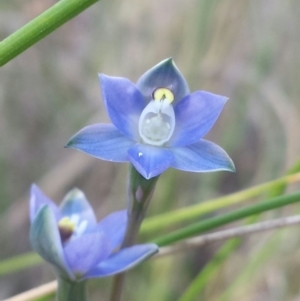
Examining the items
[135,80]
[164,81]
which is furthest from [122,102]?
[135,80]

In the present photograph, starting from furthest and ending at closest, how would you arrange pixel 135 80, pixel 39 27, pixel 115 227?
pixel 135 80 < pixel 115 227 < pixel 39 27

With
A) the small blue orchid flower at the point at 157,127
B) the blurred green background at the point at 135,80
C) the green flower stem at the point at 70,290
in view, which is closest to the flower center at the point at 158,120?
the small blue orchid flower at the point at 157,127

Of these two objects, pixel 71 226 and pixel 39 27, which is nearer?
pixel 39 27

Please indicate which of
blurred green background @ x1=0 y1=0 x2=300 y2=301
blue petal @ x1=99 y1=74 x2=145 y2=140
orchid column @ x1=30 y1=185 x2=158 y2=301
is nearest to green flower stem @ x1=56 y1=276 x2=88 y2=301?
orchid column @ x1=30 y1=185 x2=158 y2=301

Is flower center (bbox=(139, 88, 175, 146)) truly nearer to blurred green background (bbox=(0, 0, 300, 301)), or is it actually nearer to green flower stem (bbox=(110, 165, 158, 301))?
green flower stem (bbox=(110, 165, 158, 301))

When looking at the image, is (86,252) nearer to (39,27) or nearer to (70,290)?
(70,290)

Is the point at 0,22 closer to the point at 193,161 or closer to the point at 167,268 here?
the point at 167,268
